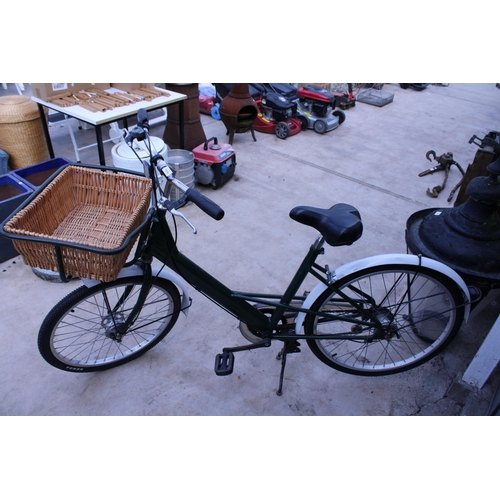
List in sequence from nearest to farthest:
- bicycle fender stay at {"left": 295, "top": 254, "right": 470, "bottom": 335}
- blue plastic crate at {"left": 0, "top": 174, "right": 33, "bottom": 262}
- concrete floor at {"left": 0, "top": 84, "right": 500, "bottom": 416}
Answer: bicycle fender stay at {"left": 295, "top": 254, "right": 470, "bottom": 335}, concrete floor at {"left": 0, "top": 84, "right": 500, "bottom": 416}, blue plastic crate at {"left": 0, "top": 174, "right": 33, "bottom": 262}

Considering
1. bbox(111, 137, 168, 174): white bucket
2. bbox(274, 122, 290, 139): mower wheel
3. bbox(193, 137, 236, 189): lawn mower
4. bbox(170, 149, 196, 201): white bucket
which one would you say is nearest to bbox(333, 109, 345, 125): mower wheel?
bbox(274, 122, 290, 139): mower wheel

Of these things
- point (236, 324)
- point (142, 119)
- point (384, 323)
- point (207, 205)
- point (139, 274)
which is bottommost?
point (236, 324)

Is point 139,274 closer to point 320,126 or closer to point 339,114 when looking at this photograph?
point 320,126

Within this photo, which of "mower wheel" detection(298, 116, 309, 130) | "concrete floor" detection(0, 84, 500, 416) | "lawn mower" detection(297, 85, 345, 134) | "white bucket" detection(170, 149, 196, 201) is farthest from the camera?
"mower wheel" detection(298, 116, 309, 130)

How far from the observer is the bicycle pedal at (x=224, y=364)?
83.3 inches

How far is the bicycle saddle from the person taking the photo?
5.84 feet

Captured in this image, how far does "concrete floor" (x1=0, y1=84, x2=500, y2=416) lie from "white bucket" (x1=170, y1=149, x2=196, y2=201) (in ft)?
0.68

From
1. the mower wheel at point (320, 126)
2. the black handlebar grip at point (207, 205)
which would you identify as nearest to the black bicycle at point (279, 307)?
the black handlebar grip at point (207, 205)

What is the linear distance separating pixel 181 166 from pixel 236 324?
1.67m

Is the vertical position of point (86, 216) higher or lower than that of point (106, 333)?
higher

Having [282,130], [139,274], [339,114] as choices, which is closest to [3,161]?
[139,274]

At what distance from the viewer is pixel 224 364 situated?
2156 millimetres

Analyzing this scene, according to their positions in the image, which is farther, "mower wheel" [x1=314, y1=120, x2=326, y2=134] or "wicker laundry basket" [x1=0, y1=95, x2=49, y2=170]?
"mower wheel" [x1=314, y1=120, x2=326, y2=134]

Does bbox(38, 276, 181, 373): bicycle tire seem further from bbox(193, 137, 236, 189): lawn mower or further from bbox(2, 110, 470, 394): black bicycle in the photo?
bbox(193, 137, 236, 189): lawn mower
